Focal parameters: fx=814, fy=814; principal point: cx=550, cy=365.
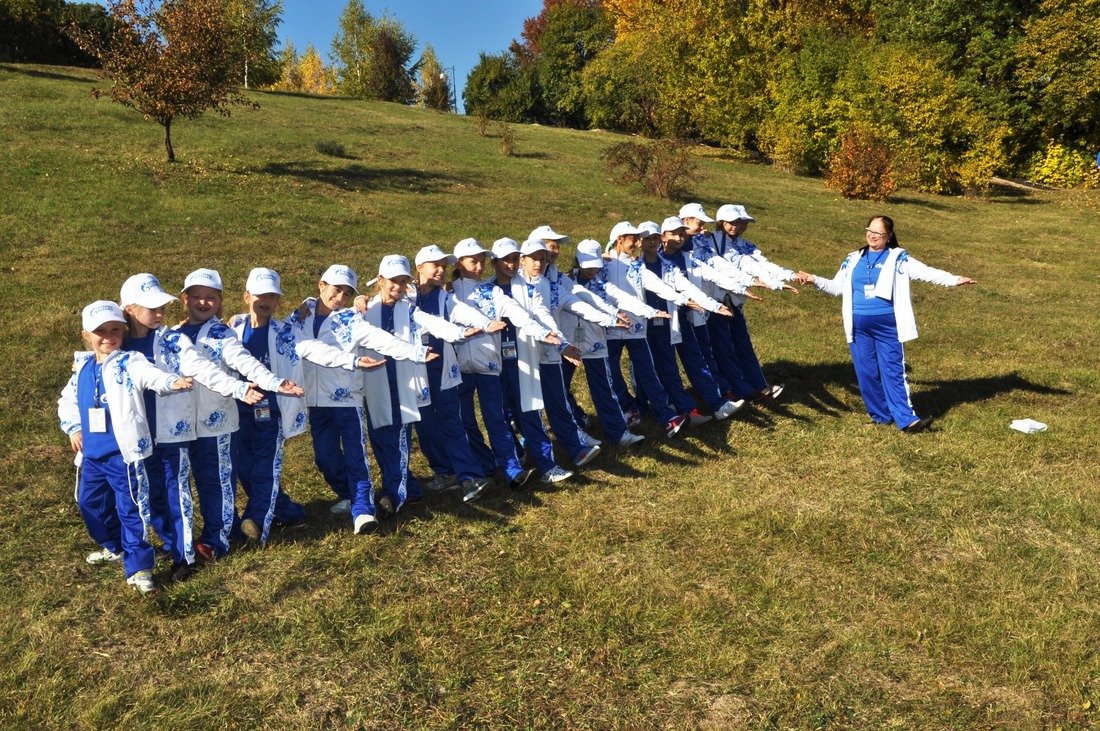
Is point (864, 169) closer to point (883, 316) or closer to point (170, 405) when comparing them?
point (883, 316)

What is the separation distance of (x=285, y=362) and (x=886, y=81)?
107ft

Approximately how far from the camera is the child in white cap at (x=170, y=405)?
5332 millimetres

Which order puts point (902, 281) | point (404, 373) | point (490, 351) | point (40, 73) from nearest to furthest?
point (404, 373) → point (490, 351) → point (902, 281) → point (40, 73)

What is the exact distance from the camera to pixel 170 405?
5.43 m

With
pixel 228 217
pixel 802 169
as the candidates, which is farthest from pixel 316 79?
pixel 228 217

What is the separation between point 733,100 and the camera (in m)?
39.3

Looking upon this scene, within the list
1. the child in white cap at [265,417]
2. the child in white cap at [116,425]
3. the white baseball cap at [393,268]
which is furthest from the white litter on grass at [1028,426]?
the child in white cap at [116,425]

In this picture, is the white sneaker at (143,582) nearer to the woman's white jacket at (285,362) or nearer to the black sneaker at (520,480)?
the woman's white jacket at (285,362)

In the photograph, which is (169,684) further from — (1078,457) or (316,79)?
(316,79)

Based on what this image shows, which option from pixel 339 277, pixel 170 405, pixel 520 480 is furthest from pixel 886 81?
pixel 170 405

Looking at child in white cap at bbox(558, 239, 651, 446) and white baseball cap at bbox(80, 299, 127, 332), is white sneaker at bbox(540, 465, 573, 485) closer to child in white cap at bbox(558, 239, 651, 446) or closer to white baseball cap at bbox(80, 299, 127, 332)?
child in white cap at bbox(558, 239, 651, 446)

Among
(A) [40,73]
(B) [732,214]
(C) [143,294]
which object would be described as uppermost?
(A) [40,73]

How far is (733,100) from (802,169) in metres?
5.35

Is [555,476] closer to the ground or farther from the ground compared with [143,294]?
closer to the ground
